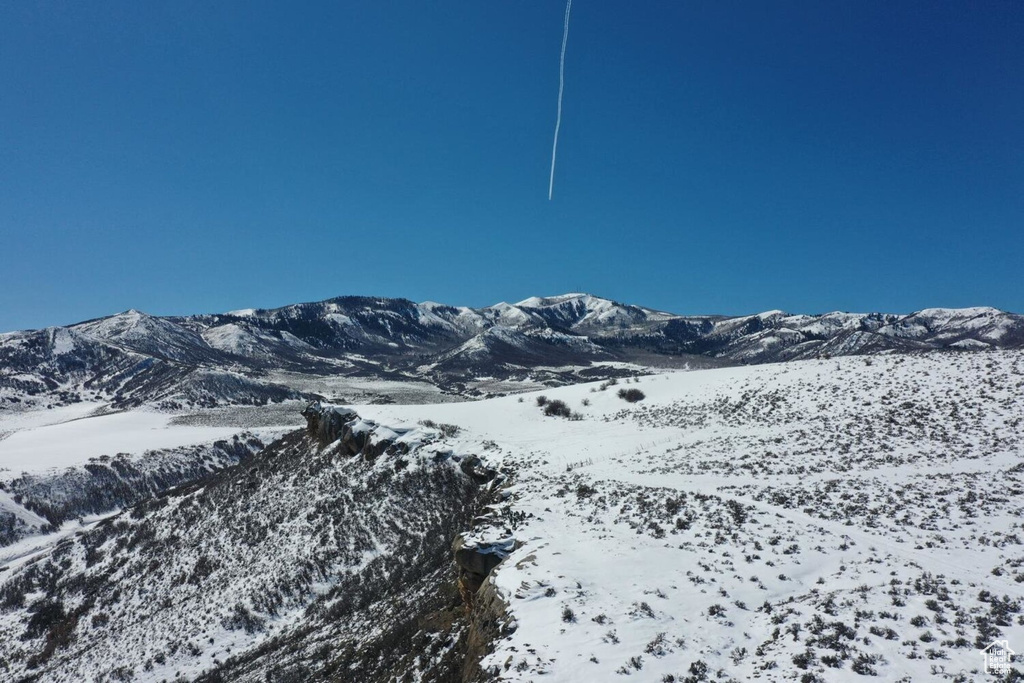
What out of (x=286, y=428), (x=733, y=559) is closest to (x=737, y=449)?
(x=733, y=559)

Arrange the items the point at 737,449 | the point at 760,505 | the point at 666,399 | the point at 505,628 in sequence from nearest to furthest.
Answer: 1. the point at 505,628
2. the point at 760,505
3. the point at 737,449
4. the point at 666,399

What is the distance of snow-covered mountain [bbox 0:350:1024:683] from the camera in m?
10.1

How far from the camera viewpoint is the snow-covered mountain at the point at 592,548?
33.1ft

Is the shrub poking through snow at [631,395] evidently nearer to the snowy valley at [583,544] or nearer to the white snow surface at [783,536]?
A: the snowy valley at [583,544]

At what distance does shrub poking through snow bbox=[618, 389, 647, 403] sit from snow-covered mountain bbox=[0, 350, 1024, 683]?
1089 mm

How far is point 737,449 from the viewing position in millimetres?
24922

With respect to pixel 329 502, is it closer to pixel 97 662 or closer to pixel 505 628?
pixel 97 662

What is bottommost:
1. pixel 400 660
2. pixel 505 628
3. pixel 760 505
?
pixel 400 660

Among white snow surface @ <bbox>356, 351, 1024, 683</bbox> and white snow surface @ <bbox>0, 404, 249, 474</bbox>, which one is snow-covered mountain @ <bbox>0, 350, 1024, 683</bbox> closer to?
white snow surface @ <bbox>356, 351, 1024, 683</bbox>

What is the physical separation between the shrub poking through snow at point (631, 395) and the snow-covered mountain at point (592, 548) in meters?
1.09

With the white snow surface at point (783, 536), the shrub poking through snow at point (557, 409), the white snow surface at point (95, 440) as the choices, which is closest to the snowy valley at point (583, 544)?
the white snow surface at point (783, 536)

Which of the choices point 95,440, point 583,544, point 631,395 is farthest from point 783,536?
point 95,440

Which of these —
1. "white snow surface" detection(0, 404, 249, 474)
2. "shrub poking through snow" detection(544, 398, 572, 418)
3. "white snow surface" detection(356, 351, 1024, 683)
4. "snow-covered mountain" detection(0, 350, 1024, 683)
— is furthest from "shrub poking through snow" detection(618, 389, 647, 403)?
"white snow surface" detection(0, 404, 249, 474)

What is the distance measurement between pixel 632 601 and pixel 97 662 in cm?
2771
